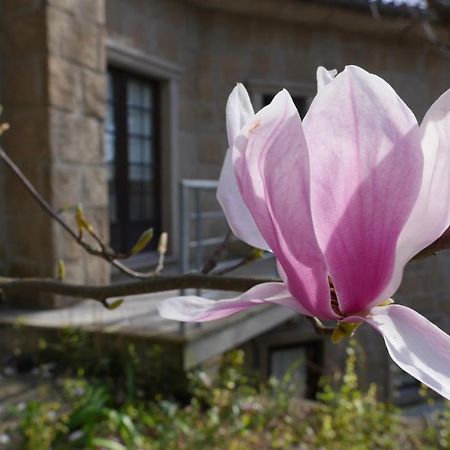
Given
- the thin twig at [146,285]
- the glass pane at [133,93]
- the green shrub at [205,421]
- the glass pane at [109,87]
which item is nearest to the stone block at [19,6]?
the glass pane at [109,87]

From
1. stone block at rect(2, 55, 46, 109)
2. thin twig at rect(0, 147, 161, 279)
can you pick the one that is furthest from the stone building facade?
thin twig at rect(0, 147, 161, 279)

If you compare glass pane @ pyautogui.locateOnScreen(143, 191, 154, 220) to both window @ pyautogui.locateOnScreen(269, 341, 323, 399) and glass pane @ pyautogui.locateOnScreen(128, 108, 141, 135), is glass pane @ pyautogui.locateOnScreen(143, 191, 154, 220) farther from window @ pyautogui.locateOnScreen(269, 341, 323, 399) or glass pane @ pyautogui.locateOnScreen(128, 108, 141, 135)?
window @ pyautogui.locateOnScreen(269, 341, 323, 399)

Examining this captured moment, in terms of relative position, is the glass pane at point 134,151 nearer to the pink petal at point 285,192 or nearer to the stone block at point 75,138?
the stone block at point 75,138

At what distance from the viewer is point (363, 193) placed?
1.12ft

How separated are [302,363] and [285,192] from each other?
5975 mm

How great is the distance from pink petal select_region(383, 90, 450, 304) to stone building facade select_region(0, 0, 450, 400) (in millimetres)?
3446

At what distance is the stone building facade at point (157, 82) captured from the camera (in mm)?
3648

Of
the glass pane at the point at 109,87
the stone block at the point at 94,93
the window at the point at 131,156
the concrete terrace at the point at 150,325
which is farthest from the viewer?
the window at the point at 131,156

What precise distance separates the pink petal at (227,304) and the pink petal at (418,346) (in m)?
0.06

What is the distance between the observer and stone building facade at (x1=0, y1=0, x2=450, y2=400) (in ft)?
12.0

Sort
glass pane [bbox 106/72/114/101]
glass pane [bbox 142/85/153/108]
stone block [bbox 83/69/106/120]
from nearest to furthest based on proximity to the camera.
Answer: stone block [bbox 83/69/106/120] → glass pane [bbox 106/72/114/101] → glass pane [bbox 142/85/153/108]

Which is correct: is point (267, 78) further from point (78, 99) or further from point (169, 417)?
point (169, 417)

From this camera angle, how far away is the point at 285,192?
1.12ft

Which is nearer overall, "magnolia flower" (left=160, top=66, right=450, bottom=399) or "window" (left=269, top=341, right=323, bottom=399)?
"magnolia flower" (left=160, top=66, right=450, bottom=399)
